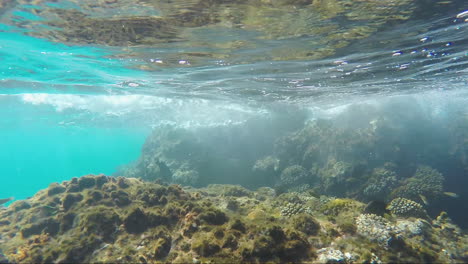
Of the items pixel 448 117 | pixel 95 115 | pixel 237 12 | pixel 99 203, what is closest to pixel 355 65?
pixel 237 12

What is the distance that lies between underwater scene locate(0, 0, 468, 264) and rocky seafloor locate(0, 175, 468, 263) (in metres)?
0.04

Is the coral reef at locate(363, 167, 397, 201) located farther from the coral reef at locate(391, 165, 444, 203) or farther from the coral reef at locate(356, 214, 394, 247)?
the coral reef at locate(356, 214, 394, 247)

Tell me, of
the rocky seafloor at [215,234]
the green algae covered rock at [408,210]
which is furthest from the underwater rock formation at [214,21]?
the green algae covered rock at [408,210]

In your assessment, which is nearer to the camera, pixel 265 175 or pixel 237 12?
pixel 237 12

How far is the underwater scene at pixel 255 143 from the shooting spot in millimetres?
6066

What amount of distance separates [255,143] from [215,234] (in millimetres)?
25161

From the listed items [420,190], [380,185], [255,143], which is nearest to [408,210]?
[420,190]

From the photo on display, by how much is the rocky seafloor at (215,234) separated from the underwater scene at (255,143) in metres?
0.04

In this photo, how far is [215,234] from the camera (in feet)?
18.8

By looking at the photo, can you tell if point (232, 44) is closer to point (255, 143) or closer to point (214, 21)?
point (214, 21)

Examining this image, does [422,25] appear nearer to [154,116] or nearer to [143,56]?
[143,56]

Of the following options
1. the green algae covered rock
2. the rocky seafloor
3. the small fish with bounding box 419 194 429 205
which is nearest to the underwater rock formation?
the rocky seafloor

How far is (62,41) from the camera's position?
12.4 meters

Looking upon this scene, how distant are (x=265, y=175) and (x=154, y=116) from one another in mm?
27638
